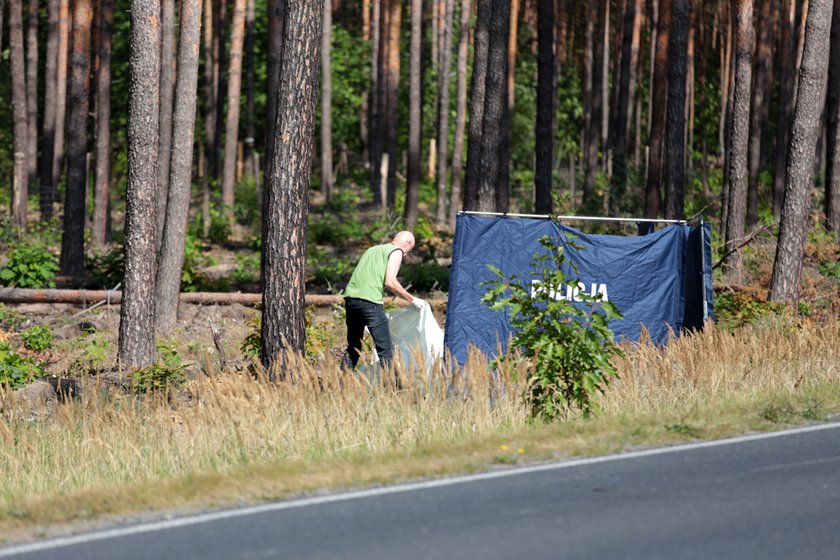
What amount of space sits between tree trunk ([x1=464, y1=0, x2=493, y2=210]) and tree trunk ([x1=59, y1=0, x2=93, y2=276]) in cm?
803

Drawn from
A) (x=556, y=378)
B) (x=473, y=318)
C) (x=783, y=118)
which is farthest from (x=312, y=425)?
(x=783, y=118)

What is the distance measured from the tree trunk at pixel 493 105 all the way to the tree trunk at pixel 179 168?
17.4 ft

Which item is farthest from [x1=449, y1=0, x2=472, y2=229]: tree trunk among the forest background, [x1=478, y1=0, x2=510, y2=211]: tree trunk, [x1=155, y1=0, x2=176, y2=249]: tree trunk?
[x1=478, y1=0, x2=510, y2=211]: tree trunk

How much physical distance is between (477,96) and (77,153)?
27.9 feet

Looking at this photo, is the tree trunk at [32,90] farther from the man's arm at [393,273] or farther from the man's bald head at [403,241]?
the man's arm at [393,273]

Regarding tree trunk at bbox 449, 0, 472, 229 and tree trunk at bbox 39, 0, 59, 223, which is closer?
tree trunk at bbox 39, 0, 59, 223

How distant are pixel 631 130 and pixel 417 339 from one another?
4599 centimetres

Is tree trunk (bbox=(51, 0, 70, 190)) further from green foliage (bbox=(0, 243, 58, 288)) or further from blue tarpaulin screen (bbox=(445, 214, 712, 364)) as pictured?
blue tarpaulin screen (bbox=(445, 214, 712, 364))

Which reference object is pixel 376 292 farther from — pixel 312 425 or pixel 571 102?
pixel 571 102

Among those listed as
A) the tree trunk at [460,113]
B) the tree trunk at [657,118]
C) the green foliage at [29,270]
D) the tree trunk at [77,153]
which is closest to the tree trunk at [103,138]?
the tree trunk at [77,153]

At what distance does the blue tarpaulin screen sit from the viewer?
14.6m

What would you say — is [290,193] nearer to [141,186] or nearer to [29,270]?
[141,186]

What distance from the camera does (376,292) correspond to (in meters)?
12.9

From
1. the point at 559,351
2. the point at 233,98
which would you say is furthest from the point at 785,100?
the point at 559,351
